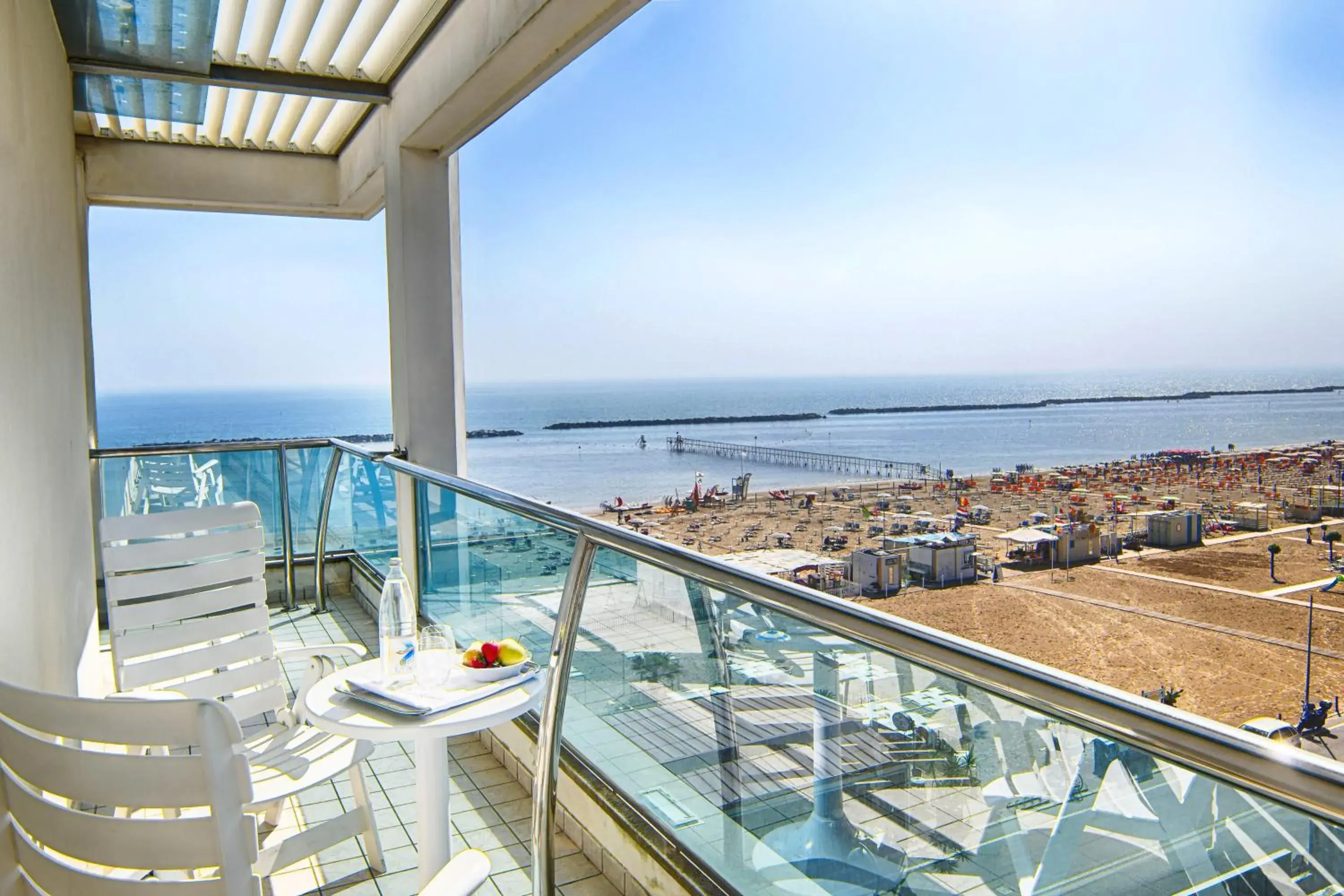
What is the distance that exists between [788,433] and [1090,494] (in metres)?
12.8

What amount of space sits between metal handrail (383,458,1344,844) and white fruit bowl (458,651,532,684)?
0.63 m

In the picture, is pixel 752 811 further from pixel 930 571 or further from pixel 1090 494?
→ pixel 1090 494

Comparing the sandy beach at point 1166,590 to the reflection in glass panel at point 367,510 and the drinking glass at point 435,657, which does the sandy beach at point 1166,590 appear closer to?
the reflection in glass panel at point 367,510

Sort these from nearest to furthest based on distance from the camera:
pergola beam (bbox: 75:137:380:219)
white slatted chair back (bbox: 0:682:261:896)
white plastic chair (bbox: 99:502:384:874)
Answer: white slatted chair back (bbox: 0:682:261:896)
white plastic chair (bbox: 99:502:384:874)
pergola beam (bbox: 75:137:380:219)

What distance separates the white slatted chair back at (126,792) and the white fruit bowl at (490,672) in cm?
86

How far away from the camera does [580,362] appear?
1863 inches

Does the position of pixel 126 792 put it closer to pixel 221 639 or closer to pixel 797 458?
pixel 221 639

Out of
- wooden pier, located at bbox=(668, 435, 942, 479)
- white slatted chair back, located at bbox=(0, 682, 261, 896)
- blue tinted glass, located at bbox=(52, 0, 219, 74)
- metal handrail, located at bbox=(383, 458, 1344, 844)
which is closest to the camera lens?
metal handrail, located at bbox=(383, 458, 1344, 844)

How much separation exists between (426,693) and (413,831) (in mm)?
962

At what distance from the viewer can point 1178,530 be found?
2356cm

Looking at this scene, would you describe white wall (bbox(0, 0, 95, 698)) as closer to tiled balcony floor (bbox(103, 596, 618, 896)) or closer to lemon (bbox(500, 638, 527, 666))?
tiled balcony floor (bbox(103, 596, 618, 896))

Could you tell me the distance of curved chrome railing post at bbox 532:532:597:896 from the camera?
7.06ft

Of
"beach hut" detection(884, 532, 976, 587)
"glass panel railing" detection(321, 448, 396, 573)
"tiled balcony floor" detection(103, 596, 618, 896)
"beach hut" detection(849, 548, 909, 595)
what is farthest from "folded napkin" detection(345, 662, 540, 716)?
"beach hut" detection(884, 532, 976, 587)

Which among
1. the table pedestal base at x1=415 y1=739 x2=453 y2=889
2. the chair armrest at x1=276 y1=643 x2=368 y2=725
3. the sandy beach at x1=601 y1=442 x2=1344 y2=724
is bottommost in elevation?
the sandy beach at x1=601 y1=442 x2=1344 y2=724
